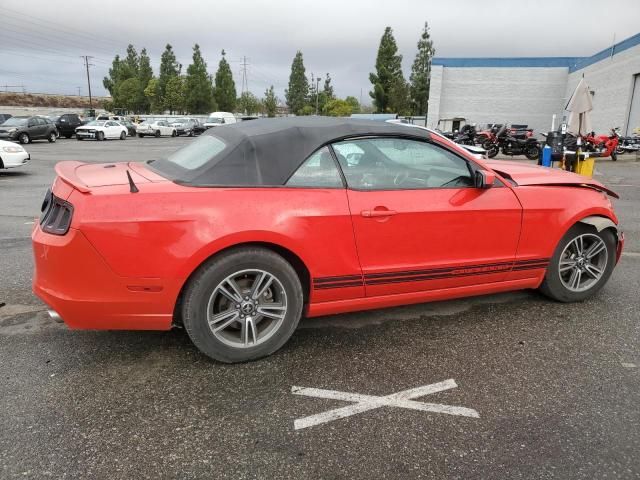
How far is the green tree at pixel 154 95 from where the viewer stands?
71312 mm

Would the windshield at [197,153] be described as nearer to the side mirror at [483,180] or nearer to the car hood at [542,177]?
the side mirror at [483,180]

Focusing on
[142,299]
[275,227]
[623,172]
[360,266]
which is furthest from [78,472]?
[623,172]

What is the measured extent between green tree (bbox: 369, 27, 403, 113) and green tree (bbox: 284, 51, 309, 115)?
1191 inches

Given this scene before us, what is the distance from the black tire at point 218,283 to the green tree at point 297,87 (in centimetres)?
8739

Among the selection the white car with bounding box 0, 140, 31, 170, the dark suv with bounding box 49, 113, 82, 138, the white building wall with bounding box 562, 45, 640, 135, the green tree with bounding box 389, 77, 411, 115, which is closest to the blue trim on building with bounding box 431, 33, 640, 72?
the white building wall with bounding box 562, 45, 640, 135

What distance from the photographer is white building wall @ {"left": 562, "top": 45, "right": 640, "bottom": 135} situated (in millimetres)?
25156

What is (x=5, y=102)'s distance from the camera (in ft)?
262

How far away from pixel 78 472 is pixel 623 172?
17767 millimetres

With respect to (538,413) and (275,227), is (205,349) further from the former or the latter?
(538,413)

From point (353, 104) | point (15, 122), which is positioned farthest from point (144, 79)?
point (15, 122)

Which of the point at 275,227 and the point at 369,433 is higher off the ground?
the point at 275,227

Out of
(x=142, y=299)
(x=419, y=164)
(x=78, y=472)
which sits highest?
(x=419, y=164)

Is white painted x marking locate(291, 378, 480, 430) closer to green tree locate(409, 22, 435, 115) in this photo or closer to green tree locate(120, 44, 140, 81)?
green tree locate(409, 22, 435, 115)

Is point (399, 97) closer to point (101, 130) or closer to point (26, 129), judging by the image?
point (101, 130)
